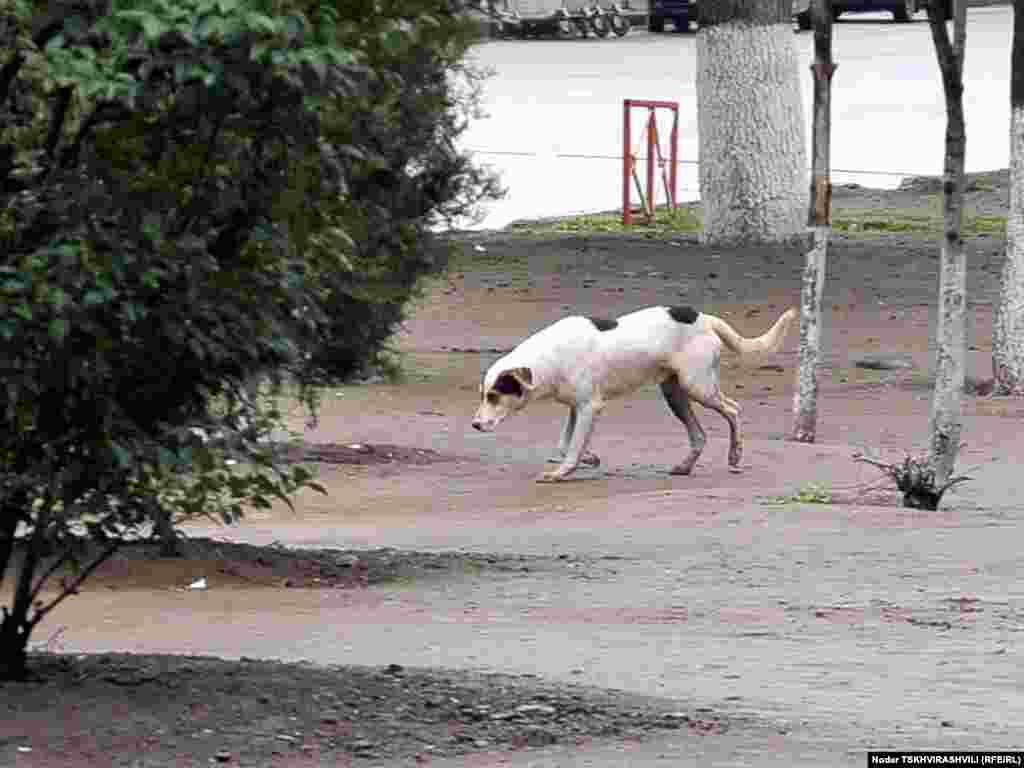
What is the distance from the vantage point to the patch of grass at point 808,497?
556 inches

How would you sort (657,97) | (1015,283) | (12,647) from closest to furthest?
(12,647)
(1015,283)
(657,97)

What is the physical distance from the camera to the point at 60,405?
711 centimetres

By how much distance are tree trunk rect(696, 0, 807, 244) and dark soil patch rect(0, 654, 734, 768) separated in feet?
62.3

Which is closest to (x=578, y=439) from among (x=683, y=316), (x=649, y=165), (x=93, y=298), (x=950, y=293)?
(x=683, y=316)

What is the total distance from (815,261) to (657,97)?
29.1 m

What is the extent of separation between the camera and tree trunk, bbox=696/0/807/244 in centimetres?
2684

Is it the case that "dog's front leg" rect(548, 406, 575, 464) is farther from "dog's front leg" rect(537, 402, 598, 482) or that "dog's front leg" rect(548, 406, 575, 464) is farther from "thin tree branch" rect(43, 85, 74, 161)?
"thin tree branch" rect(43, 85, 74, 161)

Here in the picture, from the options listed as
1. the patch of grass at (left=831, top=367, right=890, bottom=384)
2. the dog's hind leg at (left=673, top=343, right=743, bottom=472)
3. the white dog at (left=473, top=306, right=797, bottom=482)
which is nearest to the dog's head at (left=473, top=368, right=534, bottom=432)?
the white dog at (left=473, top=306, right=797, bottom=482)

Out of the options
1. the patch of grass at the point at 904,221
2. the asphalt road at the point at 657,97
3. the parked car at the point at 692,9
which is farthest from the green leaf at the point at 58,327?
the parked car at the point at 692,9

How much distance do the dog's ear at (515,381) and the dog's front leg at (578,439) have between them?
383 millimetres

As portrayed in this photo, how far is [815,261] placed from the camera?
17516 mm

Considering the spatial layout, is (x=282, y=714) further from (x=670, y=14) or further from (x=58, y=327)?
(x=670, y=14)

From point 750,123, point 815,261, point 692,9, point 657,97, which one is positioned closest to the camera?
point 815,261

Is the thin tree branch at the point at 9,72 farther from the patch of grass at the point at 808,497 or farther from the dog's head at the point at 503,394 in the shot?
the dog's head at the point at 503,394
